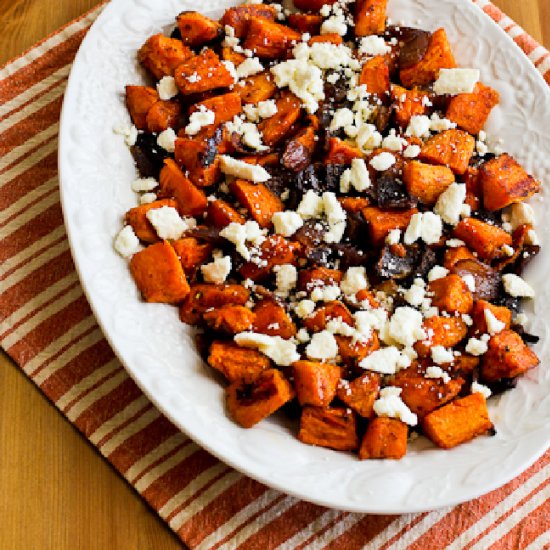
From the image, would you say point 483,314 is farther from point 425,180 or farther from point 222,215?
point 222,215

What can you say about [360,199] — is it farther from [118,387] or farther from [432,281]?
[118,387]

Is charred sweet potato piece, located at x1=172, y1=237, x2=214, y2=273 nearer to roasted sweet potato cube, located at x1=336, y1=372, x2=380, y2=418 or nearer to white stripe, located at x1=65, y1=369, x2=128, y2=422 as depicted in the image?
white stripe, located at x1=65, y1=369, x2=128, y2=422

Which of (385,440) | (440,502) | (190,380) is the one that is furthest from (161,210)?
(440,502)

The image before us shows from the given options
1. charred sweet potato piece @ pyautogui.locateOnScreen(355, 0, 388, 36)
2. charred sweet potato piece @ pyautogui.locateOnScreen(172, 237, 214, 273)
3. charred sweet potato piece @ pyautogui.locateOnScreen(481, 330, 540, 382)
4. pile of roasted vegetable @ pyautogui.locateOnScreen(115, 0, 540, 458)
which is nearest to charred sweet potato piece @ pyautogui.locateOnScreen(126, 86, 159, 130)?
pile of roasted vegetable @ pyautogui.locateOnScreen(115, 0, 540, 458)

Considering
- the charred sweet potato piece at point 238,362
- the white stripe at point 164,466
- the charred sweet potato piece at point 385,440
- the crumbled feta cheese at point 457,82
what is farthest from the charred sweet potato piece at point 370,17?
the white stripe at point 164,466

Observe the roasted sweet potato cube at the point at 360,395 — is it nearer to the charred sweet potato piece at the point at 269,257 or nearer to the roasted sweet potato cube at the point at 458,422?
the roasted sweet potato cube at the point at 458,422

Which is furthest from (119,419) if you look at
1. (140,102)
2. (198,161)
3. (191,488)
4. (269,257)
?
(140,102)
